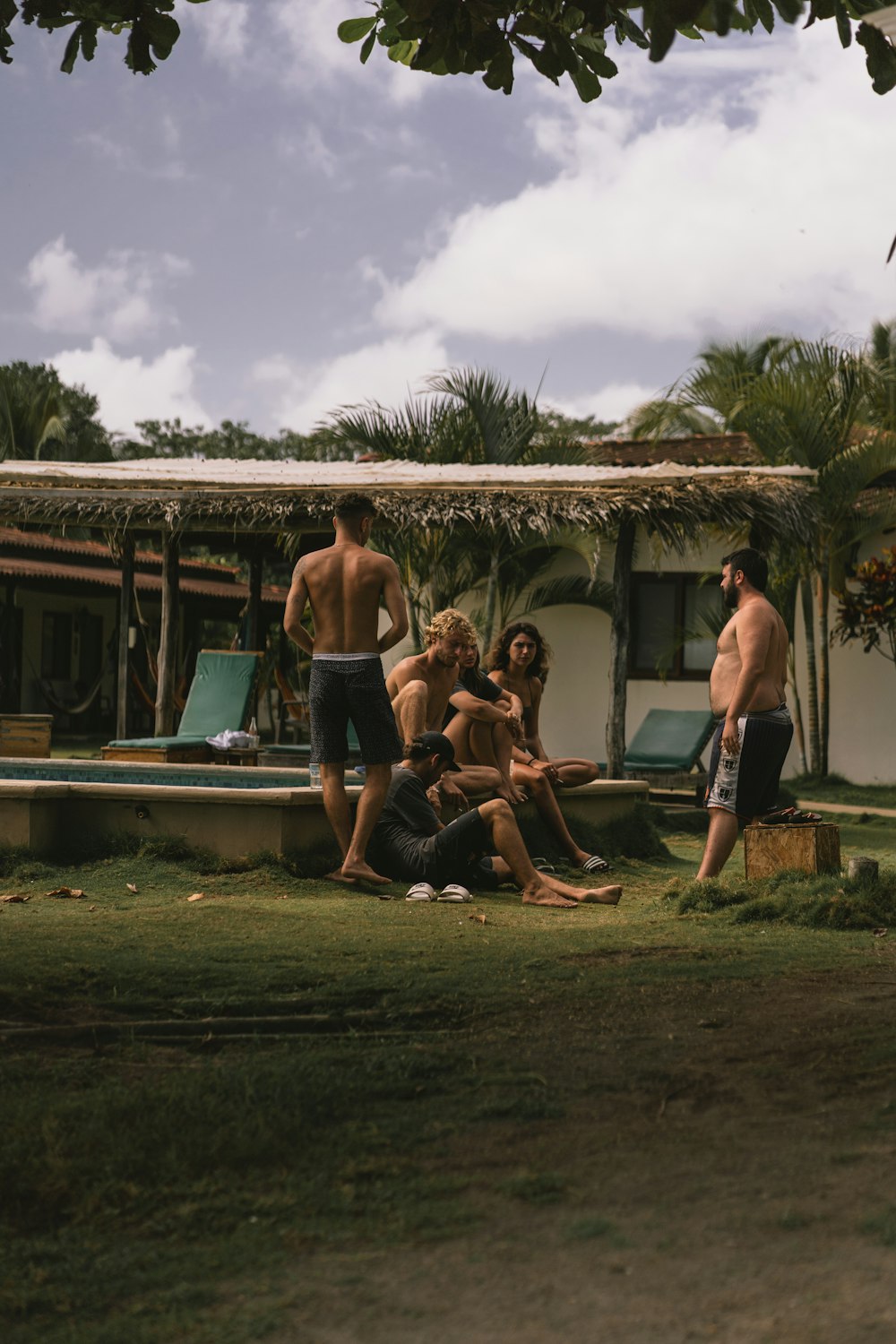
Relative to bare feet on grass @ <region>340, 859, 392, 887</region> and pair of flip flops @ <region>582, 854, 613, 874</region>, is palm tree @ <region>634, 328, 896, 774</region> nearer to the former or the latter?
pair of flip flops @ <region>582, 854, 613, 874</region>

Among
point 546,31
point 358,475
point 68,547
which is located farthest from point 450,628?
point 68,547

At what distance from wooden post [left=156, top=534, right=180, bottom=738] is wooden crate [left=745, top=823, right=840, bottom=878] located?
8.28m

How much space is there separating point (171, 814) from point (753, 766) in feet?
9.69

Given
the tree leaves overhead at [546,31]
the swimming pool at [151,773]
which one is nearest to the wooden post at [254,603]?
the swimming pool at [151,773]

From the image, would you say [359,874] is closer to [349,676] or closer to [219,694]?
[349,676]

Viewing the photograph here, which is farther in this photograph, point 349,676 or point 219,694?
point 219,694

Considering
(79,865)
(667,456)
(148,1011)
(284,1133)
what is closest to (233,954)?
(148,1011)

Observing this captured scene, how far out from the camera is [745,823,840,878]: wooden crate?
6363 millimetres

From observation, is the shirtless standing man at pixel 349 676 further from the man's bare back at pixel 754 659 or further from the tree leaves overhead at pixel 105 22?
the tree leaves overhead at pixel 105 22

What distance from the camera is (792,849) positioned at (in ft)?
21.2

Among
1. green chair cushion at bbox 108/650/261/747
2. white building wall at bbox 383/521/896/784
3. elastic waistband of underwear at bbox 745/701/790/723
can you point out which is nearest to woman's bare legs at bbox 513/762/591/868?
elastic waistband of underwear at bbox 745/701/790/723

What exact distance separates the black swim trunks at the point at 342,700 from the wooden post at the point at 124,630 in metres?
7.18

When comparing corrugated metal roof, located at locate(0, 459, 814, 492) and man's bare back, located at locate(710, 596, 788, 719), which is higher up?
corrugated metal roof, located at locate(0, 459, 814, 492)

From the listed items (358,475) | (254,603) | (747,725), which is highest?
(358,475)
